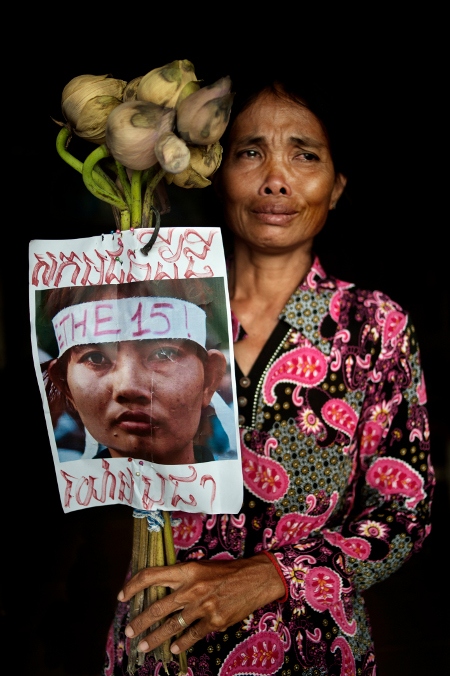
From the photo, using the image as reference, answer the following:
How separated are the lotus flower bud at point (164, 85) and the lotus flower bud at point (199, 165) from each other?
0.06 metres

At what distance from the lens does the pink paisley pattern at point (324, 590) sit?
0.95m

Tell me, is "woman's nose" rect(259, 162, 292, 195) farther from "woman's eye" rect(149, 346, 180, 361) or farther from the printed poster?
"woman's eye" rect(149, 346, 180, 361)

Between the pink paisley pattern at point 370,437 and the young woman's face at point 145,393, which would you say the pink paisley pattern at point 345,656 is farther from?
the young woman's face at point 145,393

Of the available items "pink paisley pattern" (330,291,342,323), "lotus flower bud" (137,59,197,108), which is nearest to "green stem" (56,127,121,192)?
"lotus flower bud" (137,59,197,108)

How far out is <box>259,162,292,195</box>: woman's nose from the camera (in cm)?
102

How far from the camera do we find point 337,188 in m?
1.17

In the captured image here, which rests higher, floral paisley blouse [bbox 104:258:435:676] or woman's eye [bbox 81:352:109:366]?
woman's eye [bbox 81:352:109:366]

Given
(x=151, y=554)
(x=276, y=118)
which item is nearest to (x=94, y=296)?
(x=151, y=554)

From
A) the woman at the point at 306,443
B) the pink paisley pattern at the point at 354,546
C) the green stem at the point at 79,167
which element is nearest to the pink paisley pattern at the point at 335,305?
the woman at the point at 306,443

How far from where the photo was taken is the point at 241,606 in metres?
0.88

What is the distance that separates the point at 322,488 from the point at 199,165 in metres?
0.53

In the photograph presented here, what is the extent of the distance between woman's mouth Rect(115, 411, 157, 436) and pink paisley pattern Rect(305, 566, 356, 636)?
33 cm

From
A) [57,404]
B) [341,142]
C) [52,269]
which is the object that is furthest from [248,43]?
[57,404]

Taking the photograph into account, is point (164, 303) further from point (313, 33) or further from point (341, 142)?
point (313, 33)
